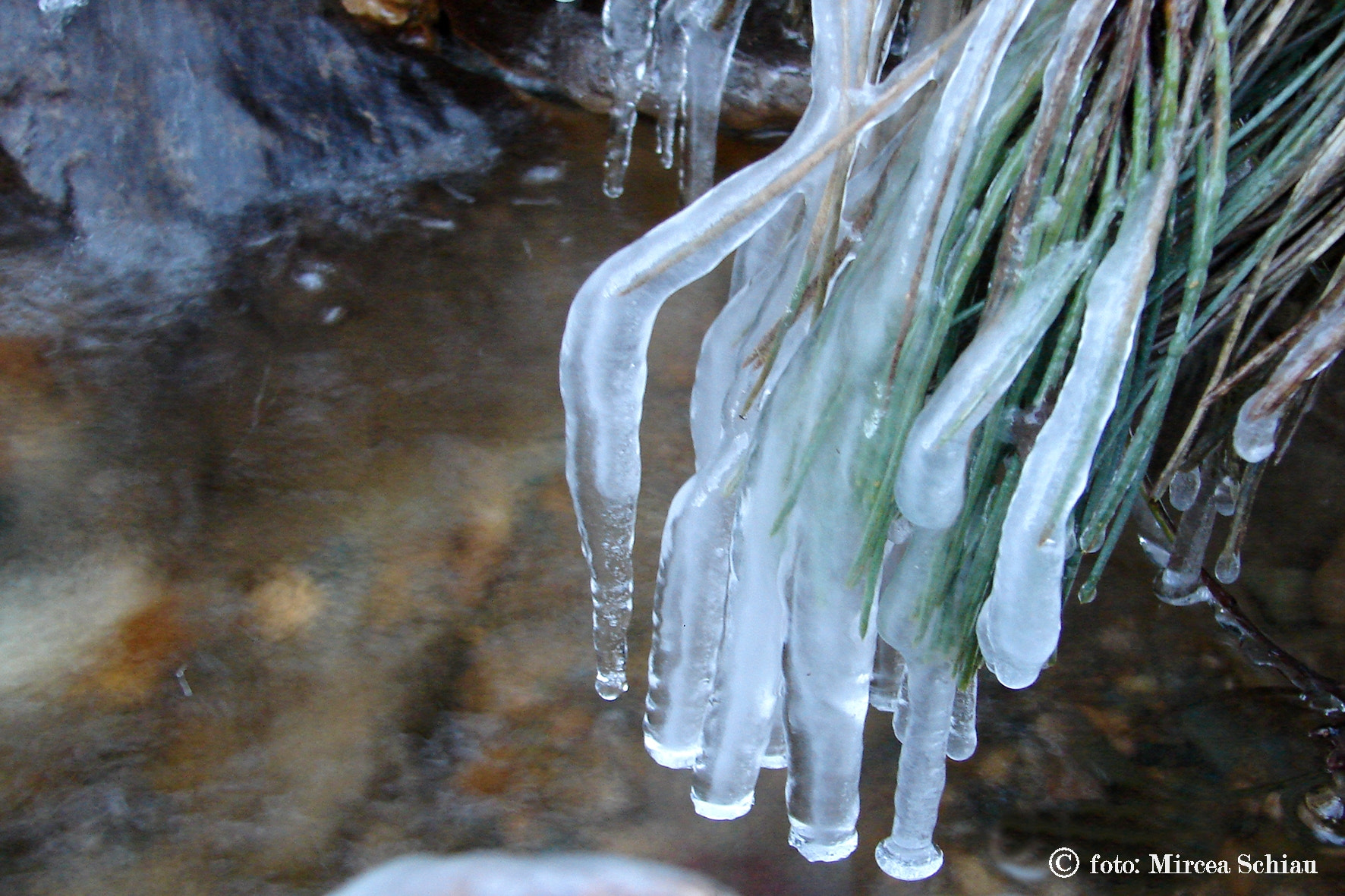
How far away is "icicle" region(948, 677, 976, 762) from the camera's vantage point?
6.66 feet

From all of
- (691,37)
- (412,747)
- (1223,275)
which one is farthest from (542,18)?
(1223,275)

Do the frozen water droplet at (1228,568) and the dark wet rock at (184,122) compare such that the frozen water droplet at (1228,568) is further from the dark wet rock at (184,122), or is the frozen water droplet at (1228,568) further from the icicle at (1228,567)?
the dark wet rock at (184,122)

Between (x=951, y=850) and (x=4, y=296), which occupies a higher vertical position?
(x=4, y=296)

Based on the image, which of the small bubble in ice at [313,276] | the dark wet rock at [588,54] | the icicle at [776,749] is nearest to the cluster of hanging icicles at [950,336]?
the icicle at [776,749]

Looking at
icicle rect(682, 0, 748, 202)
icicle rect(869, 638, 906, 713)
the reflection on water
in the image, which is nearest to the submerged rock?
the reflection on water

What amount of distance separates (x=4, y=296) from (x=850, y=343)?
3074mm

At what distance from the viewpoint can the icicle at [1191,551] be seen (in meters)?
1.95

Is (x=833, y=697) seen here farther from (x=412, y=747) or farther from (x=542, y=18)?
(x=542, y=18)

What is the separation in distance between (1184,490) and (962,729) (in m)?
0.65

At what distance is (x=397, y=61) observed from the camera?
4.15m

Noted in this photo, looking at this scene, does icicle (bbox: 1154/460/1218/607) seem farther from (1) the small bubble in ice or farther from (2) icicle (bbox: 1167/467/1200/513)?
(1) the small bubble in ice

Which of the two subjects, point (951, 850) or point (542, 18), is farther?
point (542, 18)

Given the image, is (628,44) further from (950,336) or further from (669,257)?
(950,336)

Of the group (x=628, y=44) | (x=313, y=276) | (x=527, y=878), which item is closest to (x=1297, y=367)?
(x=527, y=878)
